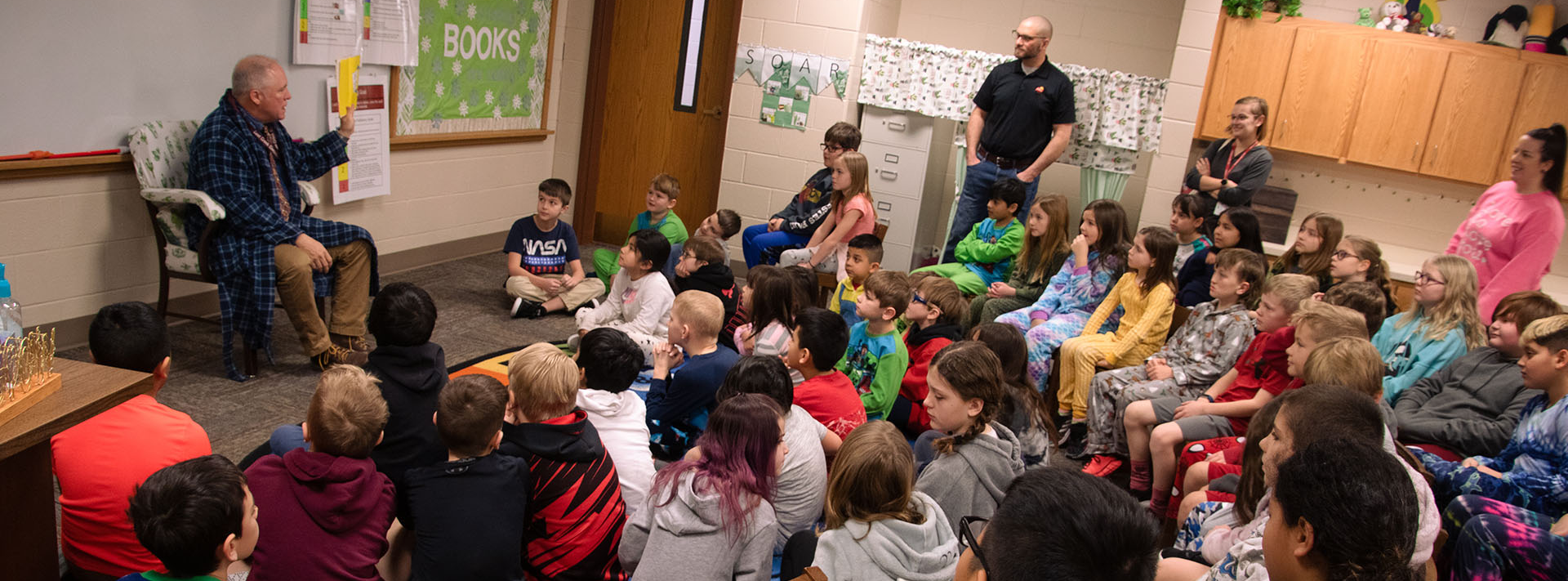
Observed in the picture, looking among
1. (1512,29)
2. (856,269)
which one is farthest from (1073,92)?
(1512,29)

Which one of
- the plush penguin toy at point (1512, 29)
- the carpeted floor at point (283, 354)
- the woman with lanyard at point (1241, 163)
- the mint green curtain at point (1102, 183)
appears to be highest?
the plush penguin toy at point (1512, 29)

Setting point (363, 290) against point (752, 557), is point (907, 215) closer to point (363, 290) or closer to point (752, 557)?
point (363, 290)

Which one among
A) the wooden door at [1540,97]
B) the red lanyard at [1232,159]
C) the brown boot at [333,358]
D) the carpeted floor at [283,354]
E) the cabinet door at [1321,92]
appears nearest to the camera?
the carpeted floor at [283,354]

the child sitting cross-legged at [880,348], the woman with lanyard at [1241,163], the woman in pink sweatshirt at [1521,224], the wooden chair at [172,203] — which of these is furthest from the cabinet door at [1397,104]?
the wooden chair at [172,203]

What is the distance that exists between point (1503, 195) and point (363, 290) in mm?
4696

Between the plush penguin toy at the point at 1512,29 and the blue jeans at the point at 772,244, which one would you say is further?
the plush penguin toy at the point at 1512,29

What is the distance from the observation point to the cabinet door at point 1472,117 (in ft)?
17.4

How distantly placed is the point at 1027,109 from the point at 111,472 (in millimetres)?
4428

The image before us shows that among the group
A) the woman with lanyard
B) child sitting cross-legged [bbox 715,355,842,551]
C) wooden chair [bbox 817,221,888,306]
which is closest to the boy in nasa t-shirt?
wooden chair [bbox 817,221,888,306]

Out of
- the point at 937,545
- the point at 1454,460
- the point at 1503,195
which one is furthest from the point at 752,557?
the point at 1503,195

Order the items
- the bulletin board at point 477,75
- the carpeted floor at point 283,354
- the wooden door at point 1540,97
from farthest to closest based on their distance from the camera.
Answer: the bulletin board at point 477,75, the wooden door at point 1540,97, the carpeted floor at point 283,354

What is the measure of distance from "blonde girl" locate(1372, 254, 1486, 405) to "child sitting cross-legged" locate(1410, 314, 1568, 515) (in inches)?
20.4

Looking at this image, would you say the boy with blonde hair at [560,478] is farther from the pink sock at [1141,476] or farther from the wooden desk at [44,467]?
the pink sock at [1141,476]

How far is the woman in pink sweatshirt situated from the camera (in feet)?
12.7
